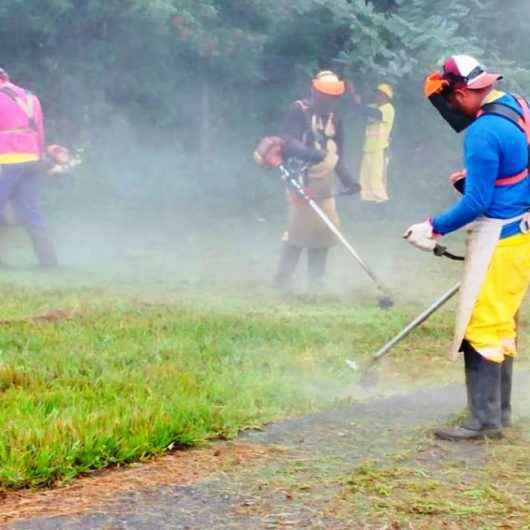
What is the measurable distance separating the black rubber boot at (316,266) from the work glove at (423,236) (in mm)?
5058

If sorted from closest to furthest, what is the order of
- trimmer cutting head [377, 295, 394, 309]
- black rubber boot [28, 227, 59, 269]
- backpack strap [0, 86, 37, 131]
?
trimmer cutting head [377, 295, 394, 309], backpack strap [0, 86, 37, 131], black rubber boot [28, 227, 59, 269]

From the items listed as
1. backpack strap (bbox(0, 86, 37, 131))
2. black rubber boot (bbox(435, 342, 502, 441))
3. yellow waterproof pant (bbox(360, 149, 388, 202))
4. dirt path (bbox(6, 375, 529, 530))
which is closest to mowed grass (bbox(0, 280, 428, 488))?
dirt path (bbox(6, 375, 529, 530))

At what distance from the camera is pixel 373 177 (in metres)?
17.2

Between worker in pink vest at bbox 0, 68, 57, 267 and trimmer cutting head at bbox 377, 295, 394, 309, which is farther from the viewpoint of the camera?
worker in pink vest at bbox 0, 68, 57, 267

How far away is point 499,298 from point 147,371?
6.26 feet

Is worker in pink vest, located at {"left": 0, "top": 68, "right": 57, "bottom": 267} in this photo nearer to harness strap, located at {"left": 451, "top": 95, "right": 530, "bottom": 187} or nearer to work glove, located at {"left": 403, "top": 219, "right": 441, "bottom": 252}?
work glove, located at {"left": 403, "top": 219, "right": 441, "bottom": 252}

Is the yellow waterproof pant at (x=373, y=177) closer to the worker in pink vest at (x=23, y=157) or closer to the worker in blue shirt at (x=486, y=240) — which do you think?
the worker in pink vest at (x=23, y=157)

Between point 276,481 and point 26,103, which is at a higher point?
point 26,103

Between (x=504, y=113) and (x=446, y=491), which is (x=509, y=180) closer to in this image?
(x=504, y=113)

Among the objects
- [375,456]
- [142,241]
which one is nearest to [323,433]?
[375,456]

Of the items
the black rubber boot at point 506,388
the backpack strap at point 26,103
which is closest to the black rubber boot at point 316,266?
the backpack strap at point 26,103

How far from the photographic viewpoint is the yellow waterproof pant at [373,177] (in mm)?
17016


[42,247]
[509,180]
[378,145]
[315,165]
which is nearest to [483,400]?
[509,180]

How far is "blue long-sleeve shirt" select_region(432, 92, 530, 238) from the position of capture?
5.14 meters
